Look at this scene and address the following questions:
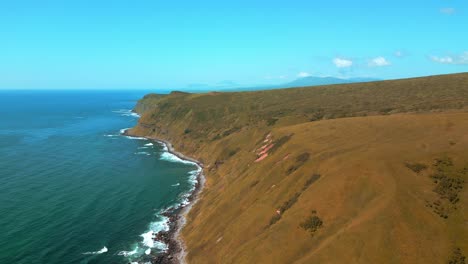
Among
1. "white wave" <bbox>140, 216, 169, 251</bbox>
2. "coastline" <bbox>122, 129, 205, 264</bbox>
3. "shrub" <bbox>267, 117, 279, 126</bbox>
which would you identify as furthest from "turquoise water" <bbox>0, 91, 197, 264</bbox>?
"shrub" <bbox>267, 117, 279, 126</bbox>

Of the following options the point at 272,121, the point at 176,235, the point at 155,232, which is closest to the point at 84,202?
the point at 155,232

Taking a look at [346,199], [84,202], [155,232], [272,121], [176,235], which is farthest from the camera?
[272,121]

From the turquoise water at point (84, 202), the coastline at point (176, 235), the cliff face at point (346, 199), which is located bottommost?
the coastline at point (176, 235)

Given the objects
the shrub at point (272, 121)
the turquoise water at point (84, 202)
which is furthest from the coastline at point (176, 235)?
the shrub at point (272, 121)

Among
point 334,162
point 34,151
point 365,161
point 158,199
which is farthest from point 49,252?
point 34,151

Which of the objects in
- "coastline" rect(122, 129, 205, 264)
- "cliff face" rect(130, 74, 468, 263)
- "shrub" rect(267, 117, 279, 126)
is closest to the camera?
"cliff face" rect(130, 74, 468, 263)

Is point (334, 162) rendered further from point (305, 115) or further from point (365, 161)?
point (305, 115)

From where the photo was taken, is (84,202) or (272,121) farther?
(272,121)

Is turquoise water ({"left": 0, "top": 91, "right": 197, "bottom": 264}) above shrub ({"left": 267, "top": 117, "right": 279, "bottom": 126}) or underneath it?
underneath

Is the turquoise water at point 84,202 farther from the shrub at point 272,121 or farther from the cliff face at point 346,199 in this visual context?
the shrub at point 272,121

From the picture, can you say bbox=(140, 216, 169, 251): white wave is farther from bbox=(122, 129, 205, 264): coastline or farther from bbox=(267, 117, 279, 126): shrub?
bbox=(267, 117, 279, 126): shrub

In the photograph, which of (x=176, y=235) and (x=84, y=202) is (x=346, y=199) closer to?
(x=176, y=235)
